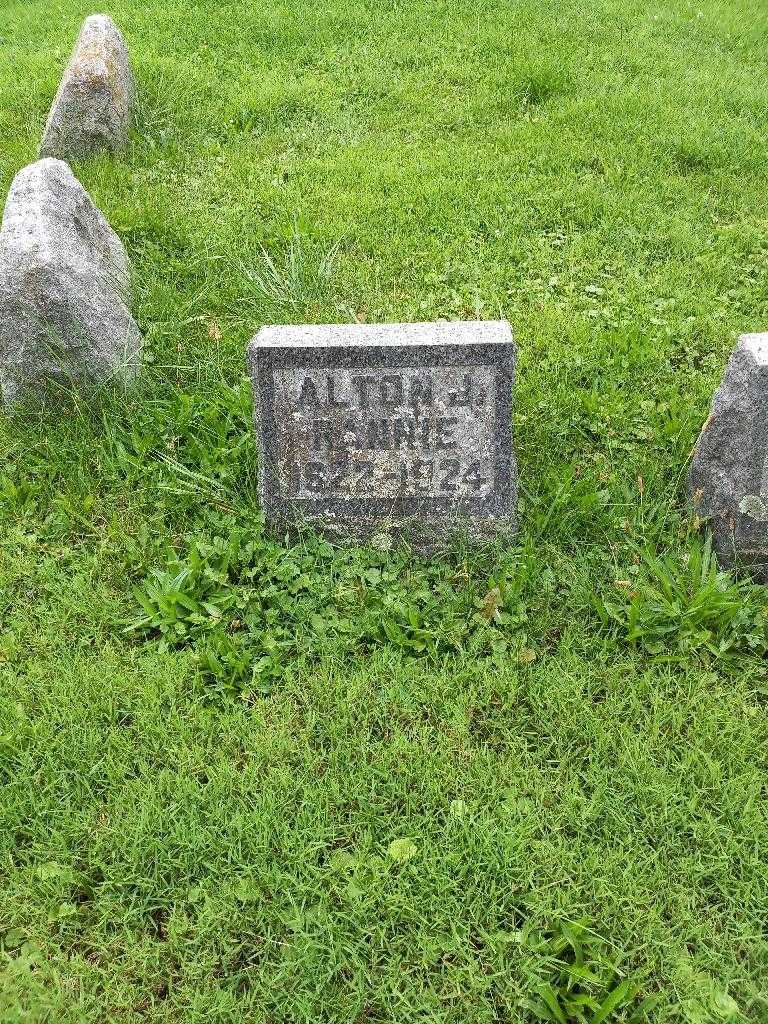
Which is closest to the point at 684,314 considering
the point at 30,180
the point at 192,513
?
the point at 192,513

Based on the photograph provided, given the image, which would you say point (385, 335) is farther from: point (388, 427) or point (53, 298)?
point (53, 298)

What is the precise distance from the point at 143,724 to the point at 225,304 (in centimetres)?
241

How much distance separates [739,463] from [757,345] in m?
0.40

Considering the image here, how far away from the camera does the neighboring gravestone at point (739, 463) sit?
2.71 m

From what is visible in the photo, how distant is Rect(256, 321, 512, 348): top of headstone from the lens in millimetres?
2729

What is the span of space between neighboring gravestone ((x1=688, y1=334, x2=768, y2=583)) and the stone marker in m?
4.49

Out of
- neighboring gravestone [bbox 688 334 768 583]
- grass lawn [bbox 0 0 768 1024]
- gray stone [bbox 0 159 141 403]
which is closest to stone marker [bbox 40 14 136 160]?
grass lawn [bbox 0 0 768 1024]

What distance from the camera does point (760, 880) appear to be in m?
2.12

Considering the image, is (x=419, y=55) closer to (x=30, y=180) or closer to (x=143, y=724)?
(x=30, y=180)

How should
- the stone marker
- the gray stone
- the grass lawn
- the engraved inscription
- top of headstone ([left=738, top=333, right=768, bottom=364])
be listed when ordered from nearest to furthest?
1. the grass lawn
2. top of headstone ([left=738, top=333, right=768, bottom=364])
3. the engraved inscription
4. the gray stone
5. the stone marker

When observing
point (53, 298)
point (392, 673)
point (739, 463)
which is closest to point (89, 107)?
point (53, 298)

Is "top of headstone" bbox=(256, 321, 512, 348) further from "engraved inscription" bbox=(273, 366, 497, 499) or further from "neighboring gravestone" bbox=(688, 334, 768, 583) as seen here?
"neighboring gravestone" bbox=(688, 334, 768, 583)

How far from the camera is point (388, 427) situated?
2877 millimetres

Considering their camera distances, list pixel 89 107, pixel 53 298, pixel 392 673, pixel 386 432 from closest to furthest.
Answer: pixel 392 673 → pixel 386 432 → pixel 53 298 → pixel 89 107
